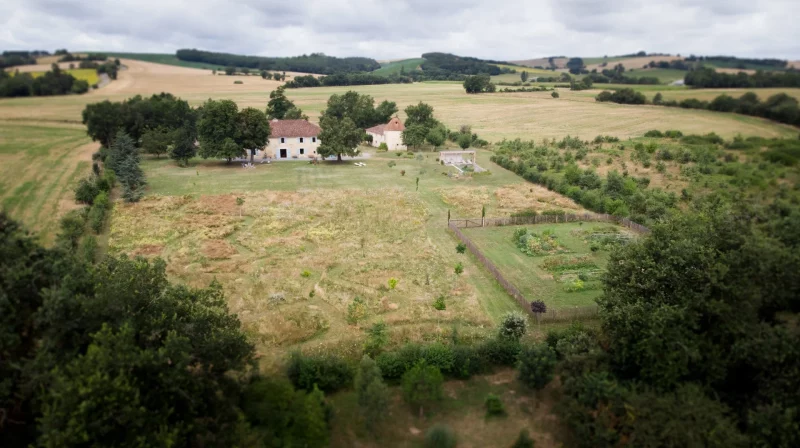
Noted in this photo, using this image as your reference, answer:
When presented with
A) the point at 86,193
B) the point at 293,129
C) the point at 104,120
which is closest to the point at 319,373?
the point at 86,193

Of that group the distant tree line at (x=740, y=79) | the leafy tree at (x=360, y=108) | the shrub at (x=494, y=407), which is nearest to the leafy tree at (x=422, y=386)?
the shrub at (x=494, y=407)

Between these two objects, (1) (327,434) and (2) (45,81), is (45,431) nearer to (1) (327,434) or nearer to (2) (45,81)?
(1) (327,434)

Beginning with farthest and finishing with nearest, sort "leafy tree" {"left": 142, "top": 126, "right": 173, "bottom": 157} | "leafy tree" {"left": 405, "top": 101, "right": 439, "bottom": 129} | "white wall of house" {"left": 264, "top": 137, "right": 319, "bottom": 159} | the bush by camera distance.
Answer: "leafy tree" {"left": 405, "top": 101, "right": 439, "bottom": 129}, "white wall of house" {"left": 264, "top": 137, "right": 319, "bottom": 159}, "leafy tree" {"left": 142, "top": 126, "right": 173, "bottom": 157}, the bush

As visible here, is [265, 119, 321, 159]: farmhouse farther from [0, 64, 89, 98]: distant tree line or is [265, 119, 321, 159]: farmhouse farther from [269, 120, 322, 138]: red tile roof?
[0, 64, 89, 98]: distant tree line

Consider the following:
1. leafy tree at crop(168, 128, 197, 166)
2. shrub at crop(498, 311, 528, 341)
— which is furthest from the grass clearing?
leafy tree at crop(168, 128, 197, 166)

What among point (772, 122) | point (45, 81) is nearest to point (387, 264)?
point (772, 122)

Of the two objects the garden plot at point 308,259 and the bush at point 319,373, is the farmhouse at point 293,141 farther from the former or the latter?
the bush at point 319,373
